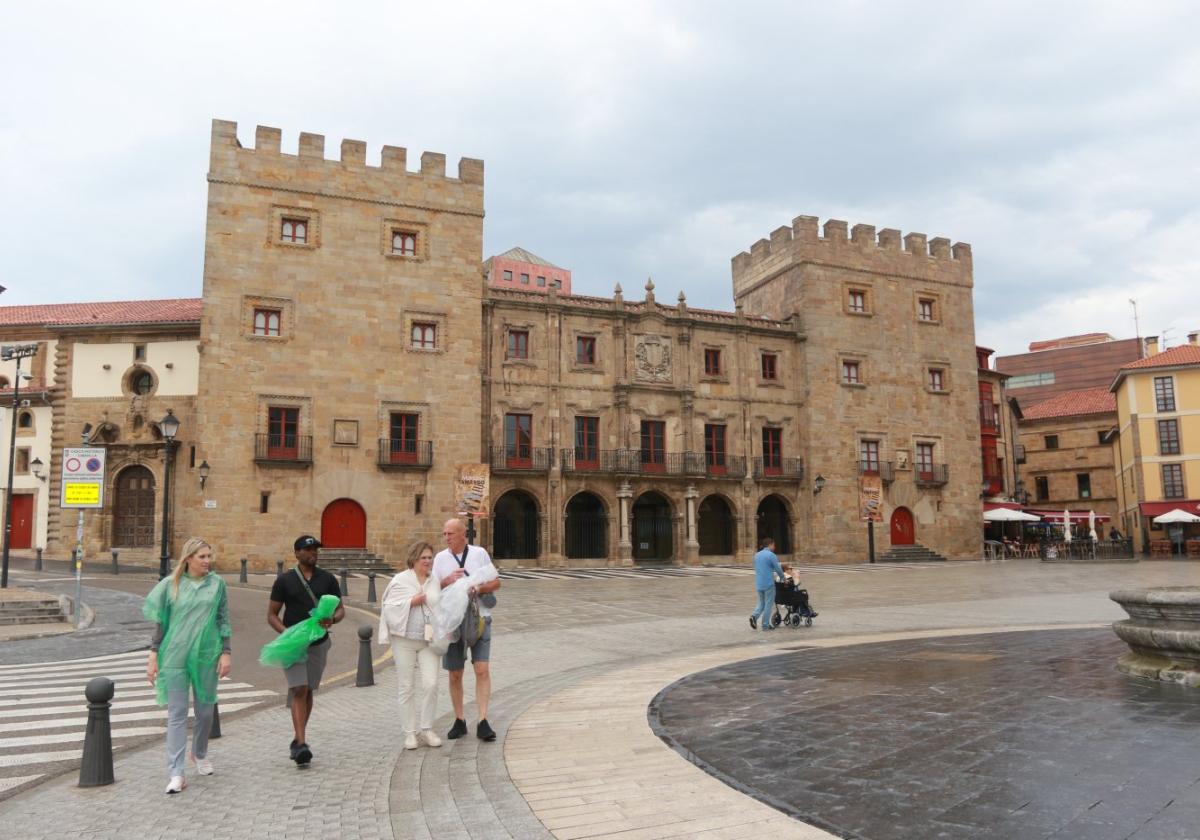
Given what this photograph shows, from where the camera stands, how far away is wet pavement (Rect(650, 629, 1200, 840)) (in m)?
4.49

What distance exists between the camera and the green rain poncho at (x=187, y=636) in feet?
18.7

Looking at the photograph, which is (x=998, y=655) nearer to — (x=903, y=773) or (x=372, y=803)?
(x=903, y=773)

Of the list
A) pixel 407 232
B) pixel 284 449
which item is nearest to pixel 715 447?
pixel 407 232

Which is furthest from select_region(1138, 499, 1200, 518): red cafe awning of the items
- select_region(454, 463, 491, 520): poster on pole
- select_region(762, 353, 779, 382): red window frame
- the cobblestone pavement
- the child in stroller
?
the child in stroller

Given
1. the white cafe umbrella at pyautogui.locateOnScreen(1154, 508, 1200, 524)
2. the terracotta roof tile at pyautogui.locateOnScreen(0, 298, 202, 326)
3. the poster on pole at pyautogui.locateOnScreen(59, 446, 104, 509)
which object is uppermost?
the terracotta roof tile at pyautogui.locateOnScreen(0, 298, 202, 326)

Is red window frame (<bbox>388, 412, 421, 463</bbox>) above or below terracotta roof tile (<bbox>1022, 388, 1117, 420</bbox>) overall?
below

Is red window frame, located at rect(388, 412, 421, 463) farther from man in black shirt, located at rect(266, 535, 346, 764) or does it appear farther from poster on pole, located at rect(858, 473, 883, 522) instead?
man in black shirt, located at rect(266, 535, 346, 764)

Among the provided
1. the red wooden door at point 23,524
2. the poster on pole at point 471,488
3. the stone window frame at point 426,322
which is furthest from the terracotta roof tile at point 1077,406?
the red wooden door at point 23,524

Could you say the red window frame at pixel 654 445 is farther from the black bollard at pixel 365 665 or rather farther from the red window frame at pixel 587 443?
the black bollard at pixel 365 665

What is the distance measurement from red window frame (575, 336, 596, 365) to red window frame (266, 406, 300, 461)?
11440mm

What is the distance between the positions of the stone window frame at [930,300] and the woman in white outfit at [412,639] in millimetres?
39077

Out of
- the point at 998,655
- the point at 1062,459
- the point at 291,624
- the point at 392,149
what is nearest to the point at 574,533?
the point at 392,149

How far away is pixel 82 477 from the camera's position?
51.9 feet

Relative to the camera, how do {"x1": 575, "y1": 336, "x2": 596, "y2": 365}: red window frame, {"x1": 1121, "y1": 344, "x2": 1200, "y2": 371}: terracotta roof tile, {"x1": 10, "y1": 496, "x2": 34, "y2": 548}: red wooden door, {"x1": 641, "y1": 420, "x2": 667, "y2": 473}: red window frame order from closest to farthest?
{"x1": 10, "y1": 496, "x2": 34, "y2": 548}: red wooden door → {"x1": 575, "y1": 336, "x2": 596, "y2": 365}: red window frame → {"x1": 641, "y1": 420, "x2": 667, "y2": 473}: red window frame → {"x1": 1121, "y1": 344, "x2": 1200, "y2": 371}: terracotta roof tile
